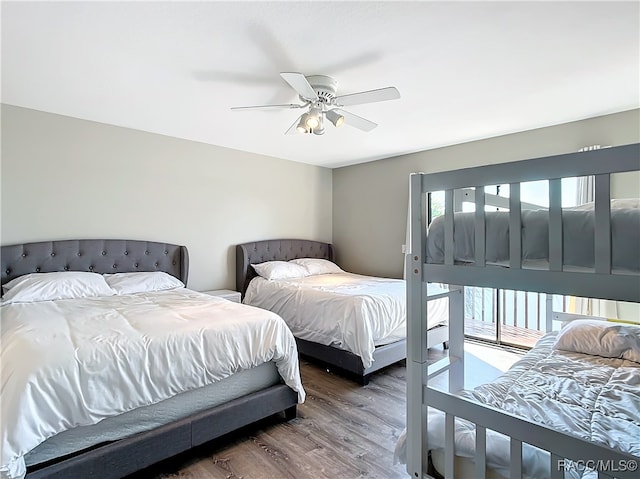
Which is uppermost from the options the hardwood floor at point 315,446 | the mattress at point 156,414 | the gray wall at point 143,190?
the gray wall at point 143,190

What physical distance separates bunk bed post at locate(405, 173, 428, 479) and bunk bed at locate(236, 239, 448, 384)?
1410mm

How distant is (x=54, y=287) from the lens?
2842 mm

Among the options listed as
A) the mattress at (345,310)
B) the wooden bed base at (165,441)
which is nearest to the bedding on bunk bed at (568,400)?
the wooden bed base at (165,441)

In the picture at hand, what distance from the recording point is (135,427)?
5.86 ft

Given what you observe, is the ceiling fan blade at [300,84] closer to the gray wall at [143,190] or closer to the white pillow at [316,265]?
the gray wall at [143,190]

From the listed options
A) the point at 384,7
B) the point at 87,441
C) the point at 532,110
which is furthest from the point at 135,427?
the point at 532,110

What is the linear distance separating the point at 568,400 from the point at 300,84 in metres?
2.24

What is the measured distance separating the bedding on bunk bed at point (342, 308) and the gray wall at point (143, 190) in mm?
899

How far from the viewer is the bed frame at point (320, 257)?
3.10 m

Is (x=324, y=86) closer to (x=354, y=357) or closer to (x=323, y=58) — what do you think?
(x=323, y=58)

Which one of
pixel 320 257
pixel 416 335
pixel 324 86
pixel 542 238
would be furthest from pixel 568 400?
pixel 320 257

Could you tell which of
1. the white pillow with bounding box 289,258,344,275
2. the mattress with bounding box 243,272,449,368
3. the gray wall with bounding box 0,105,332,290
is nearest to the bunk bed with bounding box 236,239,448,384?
the mattress with bounding box 243,272,449,368

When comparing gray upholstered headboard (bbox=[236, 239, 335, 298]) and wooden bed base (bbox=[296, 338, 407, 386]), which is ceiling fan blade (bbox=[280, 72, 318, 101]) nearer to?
wooden bed base (bbox=[296, 338, 407, 386])

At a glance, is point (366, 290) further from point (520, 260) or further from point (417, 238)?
point (520, 260)
